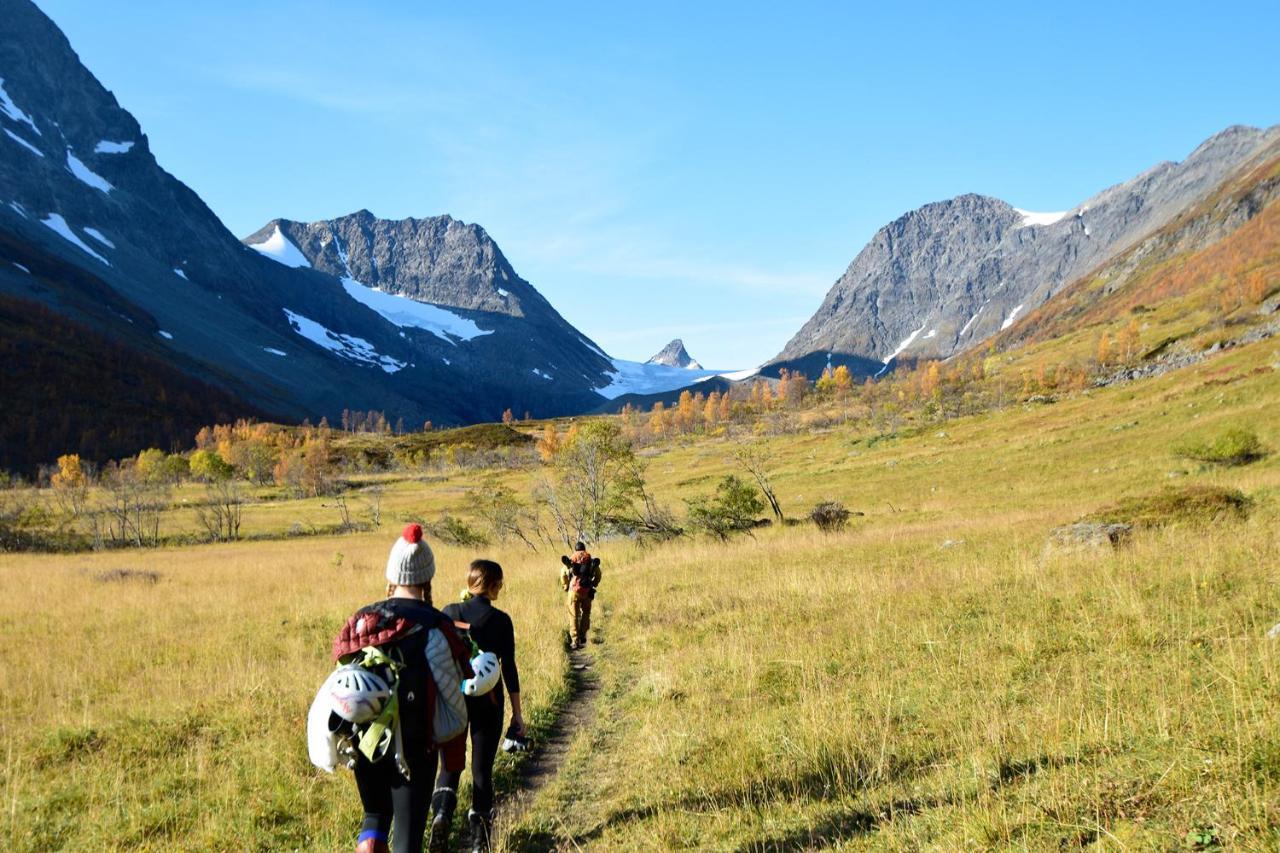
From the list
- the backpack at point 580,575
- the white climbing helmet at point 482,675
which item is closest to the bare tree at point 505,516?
the backpack at point 580,575

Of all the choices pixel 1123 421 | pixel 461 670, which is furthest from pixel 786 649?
pixel 1123 421

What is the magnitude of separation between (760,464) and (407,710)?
4582 cm

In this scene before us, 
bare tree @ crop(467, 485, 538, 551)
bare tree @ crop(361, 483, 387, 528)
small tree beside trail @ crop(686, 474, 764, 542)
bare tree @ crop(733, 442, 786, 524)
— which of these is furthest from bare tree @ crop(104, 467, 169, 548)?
bare tree @ crop(733, 442, 786, 524)

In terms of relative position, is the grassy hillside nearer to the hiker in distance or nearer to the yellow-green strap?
the hiker in distance

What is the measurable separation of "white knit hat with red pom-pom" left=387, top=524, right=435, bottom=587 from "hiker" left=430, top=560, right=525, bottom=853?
0.70 meters

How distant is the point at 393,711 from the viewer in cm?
369

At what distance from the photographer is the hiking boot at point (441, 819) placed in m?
5.13

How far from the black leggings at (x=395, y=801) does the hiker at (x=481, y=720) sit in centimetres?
86

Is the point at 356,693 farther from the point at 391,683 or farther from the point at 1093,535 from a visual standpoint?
the point at 1093,535

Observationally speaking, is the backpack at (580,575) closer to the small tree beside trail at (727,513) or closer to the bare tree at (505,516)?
the small tree beside trail at (727,513)

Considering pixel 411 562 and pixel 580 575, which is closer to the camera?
pixel 411 562

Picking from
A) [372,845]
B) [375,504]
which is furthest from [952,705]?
[375,504]

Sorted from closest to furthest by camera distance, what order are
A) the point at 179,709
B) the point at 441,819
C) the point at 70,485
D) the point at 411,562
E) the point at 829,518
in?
1. the point at 411,562
2. the point at 441,819
3. the point at 179,709
4. the point at 829,518
5. the point at 70,485

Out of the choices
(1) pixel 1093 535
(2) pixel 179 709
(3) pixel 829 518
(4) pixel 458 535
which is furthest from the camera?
(4) pixel 458 535
